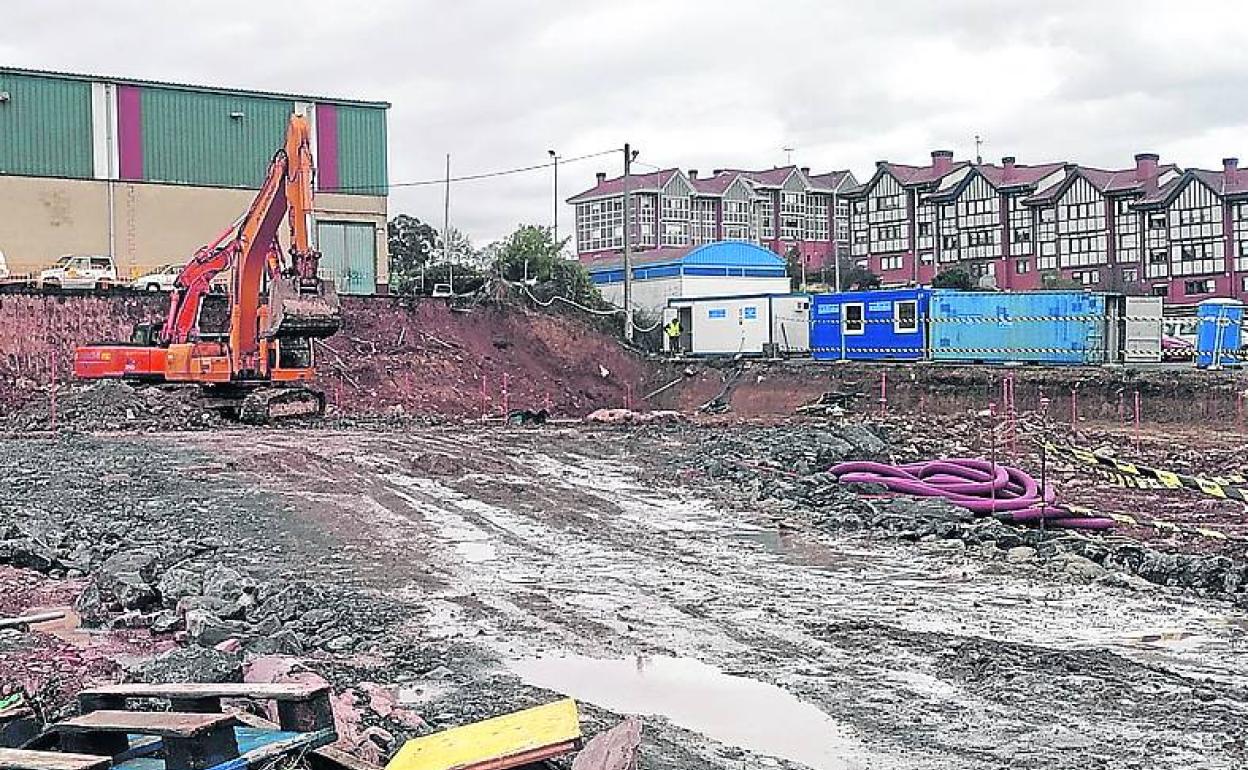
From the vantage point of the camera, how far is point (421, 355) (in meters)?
40.5

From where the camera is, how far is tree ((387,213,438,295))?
2872 inches

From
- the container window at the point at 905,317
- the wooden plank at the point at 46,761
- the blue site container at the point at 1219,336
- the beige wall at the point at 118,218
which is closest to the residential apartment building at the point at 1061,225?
the container window at the point at 905,317

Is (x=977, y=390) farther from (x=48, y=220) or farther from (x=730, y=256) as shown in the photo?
(x=48, y=220)

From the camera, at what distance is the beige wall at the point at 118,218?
44000mm

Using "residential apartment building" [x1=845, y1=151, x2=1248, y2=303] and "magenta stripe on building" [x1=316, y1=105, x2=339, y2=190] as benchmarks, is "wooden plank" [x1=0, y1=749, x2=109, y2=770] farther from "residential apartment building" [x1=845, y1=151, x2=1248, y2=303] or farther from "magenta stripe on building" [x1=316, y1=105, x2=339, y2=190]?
"residential apartment building" [x1=845, y1=151, x2=1248, y2=303]

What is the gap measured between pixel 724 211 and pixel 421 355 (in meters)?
59.7

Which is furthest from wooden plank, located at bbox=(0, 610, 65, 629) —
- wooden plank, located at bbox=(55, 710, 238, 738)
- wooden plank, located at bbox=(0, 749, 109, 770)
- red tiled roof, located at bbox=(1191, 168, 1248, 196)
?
red tiled roof, located at bbox=(1191, 168, 1248, 196)

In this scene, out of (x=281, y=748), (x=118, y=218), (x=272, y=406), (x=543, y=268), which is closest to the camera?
(x=281, y=748)

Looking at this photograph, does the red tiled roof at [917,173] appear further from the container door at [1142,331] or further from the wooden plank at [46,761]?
the wooden plank at [46,761]

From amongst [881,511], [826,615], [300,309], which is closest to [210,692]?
[826,615]

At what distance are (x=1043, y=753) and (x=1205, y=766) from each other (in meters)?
0.80

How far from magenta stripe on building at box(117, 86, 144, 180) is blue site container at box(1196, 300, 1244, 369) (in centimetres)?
3205

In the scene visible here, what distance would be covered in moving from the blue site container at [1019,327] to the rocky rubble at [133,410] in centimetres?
1999

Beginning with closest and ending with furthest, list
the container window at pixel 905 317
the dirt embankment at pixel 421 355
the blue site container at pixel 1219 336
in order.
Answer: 1. the blue site container at pixel 1219 336
2. the dirt embankment at pixel 421 355
3. the container window at pixel 905 317
